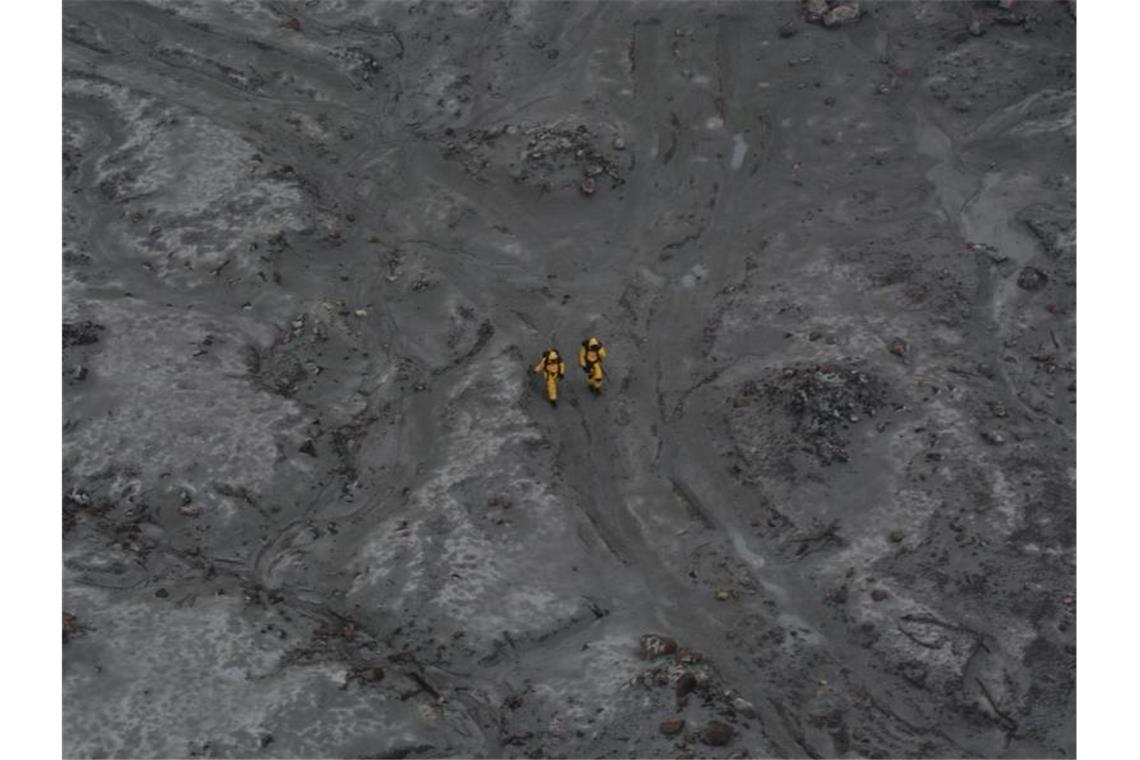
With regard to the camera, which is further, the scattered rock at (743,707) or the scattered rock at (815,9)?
the scattered rock at (815,9)

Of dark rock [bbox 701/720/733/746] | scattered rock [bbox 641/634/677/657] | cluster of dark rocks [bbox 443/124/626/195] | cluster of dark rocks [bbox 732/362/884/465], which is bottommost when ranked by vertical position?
dark rock [bbox 701/720/733/746]

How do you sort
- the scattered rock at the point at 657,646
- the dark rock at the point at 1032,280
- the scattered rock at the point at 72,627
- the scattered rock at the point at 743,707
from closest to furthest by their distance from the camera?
the scattered rock at the point at 743,707
the scattered rock at the point at 657,646
the scattered rock at the point at 72,627
the dark rock at the point at 1032,280

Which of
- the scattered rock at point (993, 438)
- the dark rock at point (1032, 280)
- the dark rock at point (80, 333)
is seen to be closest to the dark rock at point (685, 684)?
the scattered rock at point (993, 438)

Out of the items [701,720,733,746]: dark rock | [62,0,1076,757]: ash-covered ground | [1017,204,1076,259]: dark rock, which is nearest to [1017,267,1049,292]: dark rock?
[62,0,1076,757]: ash-covered ground

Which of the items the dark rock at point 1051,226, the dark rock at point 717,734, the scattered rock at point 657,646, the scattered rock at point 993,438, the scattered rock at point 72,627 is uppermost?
the dark rock at point 1051,226

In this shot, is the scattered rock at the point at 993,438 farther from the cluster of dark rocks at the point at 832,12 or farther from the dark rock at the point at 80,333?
the dark rock at the point at 80,333

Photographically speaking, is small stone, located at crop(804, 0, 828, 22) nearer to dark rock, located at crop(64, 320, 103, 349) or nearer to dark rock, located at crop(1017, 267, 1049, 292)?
dark rock, located at crop(1017, 267, 1049, 292)
